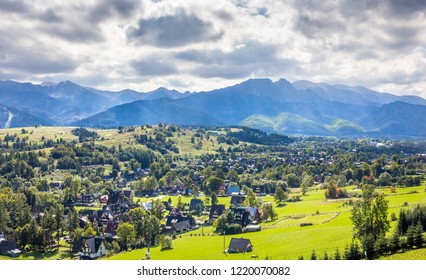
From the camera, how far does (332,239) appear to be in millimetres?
32281

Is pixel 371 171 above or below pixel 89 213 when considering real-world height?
above

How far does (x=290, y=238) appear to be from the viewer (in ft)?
115

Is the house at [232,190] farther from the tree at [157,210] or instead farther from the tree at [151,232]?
the tree at [151,232]

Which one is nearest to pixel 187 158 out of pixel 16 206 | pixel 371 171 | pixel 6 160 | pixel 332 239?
pixel 6 160

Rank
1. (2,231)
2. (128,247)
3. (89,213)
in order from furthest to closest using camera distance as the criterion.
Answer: (89,213)
(2,231)
(128,247)

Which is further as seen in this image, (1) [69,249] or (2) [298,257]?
(1) [69,249]

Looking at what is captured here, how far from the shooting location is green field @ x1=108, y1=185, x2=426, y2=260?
101 ft

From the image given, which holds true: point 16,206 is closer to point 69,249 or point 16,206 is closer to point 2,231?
point 2,231

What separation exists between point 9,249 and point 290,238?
95.6ft

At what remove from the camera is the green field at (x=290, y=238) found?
30844 millimetres

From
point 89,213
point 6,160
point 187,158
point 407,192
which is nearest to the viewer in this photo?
point 407,192

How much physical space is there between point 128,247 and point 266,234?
14501 mm

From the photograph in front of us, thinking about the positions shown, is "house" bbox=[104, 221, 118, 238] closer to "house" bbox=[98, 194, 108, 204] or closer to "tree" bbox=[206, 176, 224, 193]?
"house" bbox=[98, 194, 108, 204]

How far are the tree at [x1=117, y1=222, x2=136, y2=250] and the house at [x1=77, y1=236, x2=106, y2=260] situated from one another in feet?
5.99
